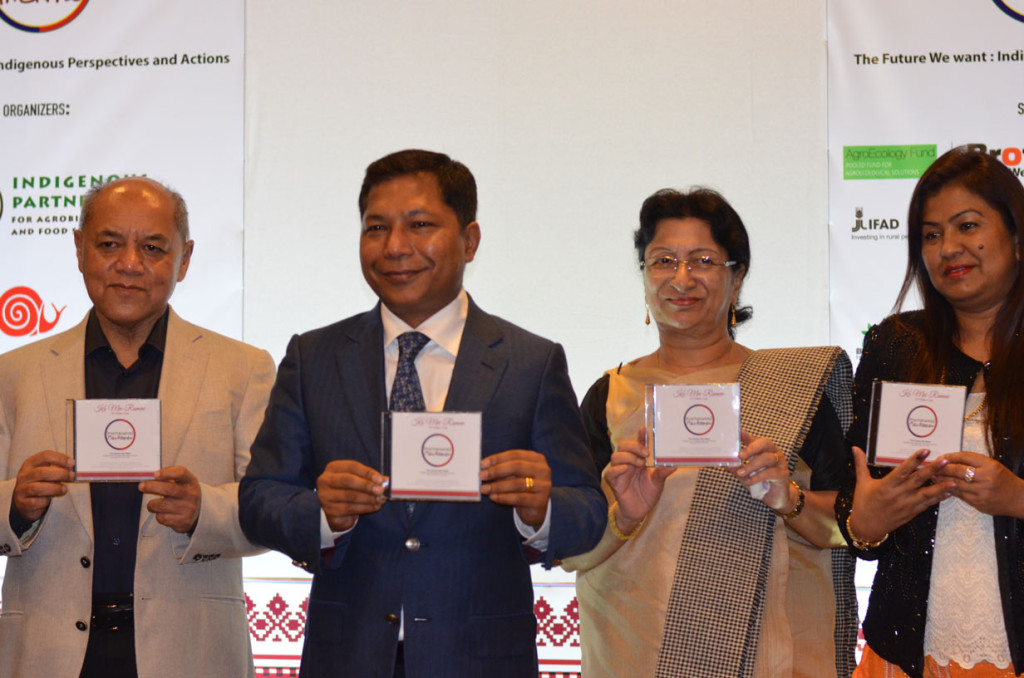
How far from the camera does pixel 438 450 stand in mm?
2133

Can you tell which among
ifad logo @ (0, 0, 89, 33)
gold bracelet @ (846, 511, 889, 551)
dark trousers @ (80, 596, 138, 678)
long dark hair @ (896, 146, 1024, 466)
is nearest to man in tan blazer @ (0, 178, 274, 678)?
dark trousers @ (80, 596, 138, 678)

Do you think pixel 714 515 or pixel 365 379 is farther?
pixel 714 515

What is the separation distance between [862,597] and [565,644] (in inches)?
52.3

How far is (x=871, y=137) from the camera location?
451cm

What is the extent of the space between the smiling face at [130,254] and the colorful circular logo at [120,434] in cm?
40

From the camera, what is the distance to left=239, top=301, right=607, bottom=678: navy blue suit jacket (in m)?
2.20

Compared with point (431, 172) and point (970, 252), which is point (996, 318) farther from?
point (431, 172)

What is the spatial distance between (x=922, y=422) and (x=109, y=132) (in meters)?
4.04

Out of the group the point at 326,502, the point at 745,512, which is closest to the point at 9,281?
the point at 326,502

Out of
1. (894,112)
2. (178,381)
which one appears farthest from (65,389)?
(894,112)

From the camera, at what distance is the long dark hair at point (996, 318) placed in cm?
244

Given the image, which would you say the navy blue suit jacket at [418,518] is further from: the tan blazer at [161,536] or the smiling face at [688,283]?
the smiling face at [688,283]

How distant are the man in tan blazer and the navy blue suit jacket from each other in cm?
37

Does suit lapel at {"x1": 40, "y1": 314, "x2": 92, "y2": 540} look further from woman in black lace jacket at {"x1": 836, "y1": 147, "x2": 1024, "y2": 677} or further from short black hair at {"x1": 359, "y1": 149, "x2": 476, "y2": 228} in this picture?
woman in black lace jacket at {"x1": 836, "y1": 147, "x2": 1024, "y2": 677}
